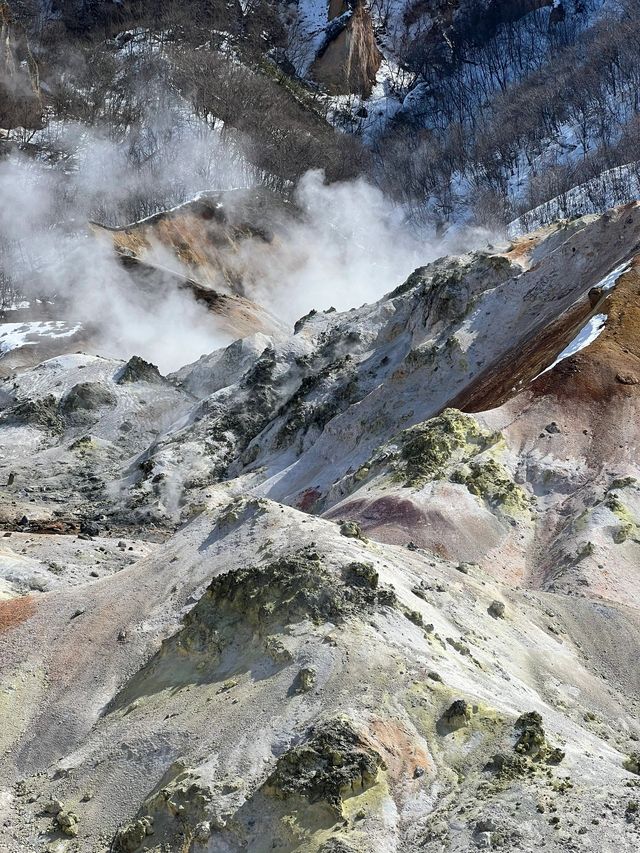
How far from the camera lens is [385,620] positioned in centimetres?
1472

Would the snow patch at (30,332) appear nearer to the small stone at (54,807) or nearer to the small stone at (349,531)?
the small stone at (349,531)

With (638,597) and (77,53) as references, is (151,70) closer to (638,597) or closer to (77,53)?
(77,53)

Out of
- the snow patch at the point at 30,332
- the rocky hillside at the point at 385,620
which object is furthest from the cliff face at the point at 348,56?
the rocky hillside at the point at 385,620

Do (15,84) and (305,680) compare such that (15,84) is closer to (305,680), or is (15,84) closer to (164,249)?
(164,249)

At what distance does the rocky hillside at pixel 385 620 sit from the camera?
1142 centimetres

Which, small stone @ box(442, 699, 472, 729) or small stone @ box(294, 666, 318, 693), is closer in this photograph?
small stone @ box(442, 699, 472, 729)

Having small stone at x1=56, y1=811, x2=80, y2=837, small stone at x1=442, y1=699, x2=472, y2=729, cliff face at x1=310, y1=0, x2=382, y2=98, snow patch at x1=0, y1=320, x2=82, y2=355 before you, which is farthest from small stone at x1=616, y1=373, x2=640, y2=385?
cliff face at x1=310, y1=0, x2=382, y2=98

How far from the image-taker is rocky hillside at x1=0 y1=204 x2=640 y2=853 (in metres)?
11.4

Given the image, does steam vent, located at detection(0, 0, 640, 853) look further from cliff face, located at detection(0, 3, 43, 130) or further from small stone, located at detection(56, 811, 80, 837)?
cliff face, located at detection(0, 3, 43, 130)

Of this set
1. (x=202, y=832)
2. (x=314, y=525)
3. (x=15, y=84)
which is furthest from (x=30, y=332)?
(x=202, y=832)

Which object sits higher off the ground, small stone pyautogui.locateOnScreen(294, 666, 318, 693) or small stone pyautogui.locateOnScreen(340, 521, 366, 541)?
small stone pyautogui.locateOnScreen(294, 666, 318, 693)

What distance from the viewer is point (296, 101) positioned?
121 metres

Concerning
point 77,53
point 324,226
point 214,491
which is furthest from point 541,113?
point 214,491

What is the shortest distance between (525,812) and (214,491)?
26.9 metres
